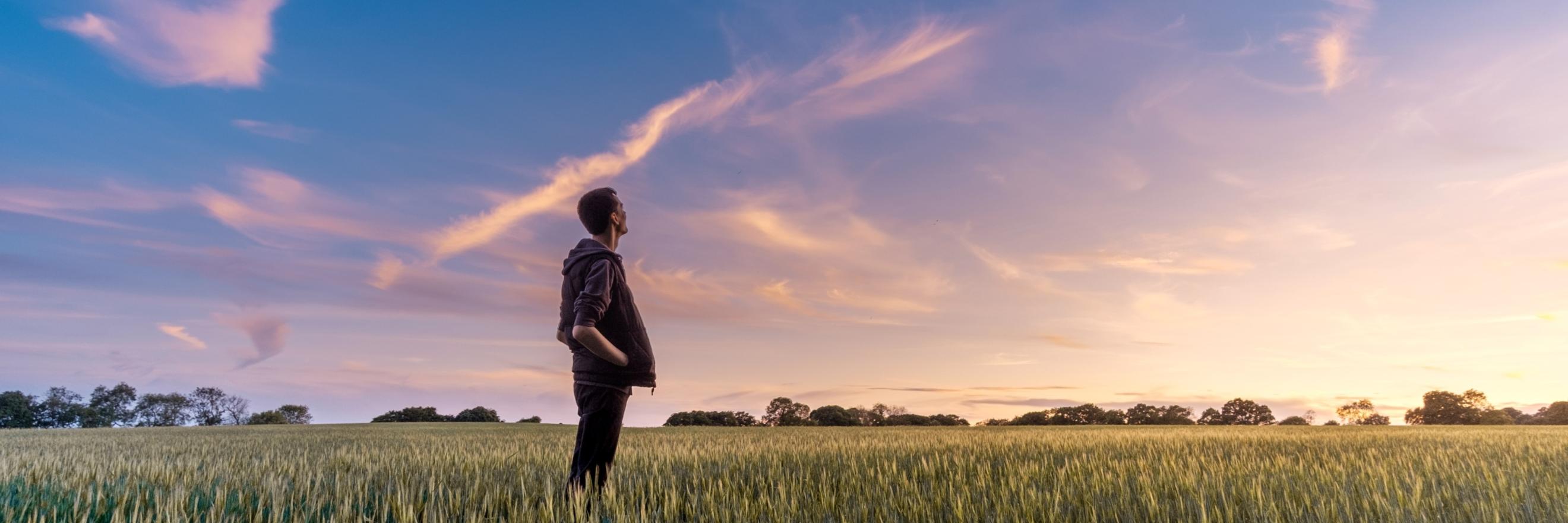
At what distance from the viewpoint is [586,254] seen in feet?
15.0

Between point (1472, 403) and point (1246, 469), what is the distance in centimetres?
5929

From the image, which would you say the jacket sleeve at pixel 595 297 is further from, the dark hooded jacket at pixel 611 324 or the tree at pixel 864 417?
the tree at pixel 864 417

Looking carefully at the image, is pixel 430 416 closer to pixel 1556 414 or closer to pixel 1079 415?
pixel 1079 415

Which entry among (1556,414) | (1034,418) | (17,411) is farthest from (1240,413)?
(17,411)

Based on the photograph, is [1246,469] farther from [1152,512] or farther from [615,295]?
[615,295]

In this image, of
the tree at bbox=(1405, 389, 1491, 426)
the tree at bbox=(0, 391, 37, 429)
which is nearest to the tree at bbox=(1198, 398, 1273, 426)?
the tree at bbox=(1405, 389, 1491, 426)

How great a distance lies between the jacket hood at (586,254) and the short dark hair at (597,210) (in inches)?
3.8

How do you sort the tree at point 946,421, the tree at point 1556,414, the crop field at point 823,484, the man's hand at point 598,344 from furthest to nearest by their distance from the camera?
1. the tree at point 1556,414
2. the tree at point 946,421
3. the crop field at point 823,484
4. the man's hand at point 598,344

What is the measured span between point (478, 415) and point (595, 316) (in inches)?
2046

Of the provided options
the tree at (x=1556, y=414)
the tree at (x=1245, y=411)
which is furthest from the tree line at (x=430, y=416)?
the tree at (x=1556, y=414)

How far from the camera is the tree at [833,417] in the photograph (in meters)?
34.1

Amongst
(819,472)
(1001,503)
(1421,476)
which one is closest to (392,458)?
(819,472)

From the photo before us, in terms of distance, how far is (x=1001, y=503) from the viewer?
16.2 feet

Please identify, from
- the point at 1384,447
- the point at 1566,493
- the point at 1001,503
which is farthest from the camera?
the point at 1384,447
